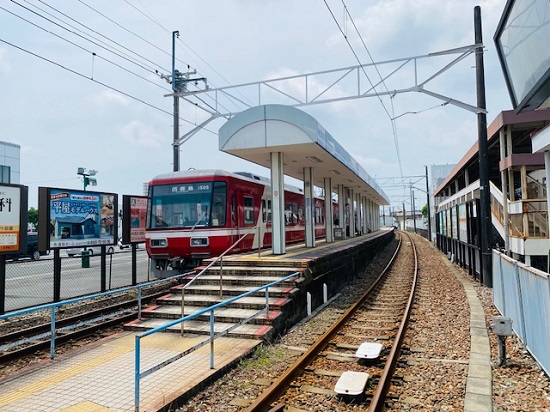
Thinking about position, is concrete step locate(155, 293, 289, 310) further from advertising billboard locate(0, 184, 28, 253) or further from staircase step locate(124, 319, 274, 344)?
advertising billboard locate(0, 184, 28, 253)

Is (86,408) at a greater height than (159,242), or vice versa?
(159,242)

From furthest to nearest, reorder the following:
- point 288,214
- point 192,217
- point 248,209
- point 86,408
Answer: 1. point 288,214
2. point 248,209
3. point 192,217
4. point 86,408

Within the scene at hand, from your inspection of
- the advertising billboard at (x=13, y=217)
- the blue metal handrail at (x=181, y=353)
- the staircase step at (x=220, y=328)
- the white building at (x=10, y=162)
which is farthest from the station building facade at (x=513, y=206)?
the white building at (x=10, y=162)

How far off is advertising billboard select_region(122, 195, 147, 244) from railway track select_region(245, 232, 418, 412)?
7607 mm

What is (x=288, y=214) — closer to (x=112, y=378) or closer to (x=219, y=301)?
(x=219, y=301)

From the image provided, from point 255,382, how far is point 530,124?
42.8ft

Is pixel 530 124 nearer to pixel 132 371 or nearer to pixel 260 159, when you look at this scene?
pixel 260 159

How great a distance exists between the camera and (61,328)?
294 inches

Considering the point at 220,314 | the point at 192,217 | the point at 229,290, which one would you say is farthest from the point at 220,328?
the point at 192,217

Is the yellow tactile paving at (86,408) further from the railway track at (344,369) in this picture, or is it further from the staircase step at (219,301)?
the staircase step at (219,301)

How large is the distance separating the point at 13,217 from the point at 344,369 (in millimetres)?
7990

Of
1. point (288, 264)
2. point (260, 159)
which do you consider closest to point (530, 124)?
point (260, 159)

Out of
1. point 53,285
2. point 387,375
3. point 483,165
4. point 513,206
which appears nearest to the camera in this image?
point 387,375

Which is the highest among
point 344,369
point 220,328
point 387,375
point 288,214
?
point 288,214
